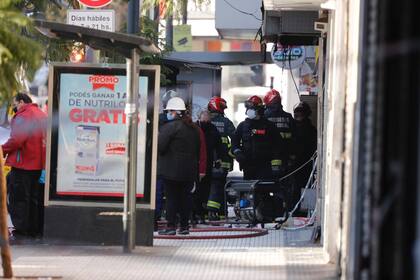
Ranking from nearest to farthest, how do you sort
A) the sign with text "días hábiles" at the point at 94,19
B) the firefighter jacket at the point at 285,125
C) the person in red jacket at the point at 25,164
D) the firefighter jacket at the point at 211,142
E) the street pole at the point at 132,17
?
the person in red jacket at the point at 25,164, the sign with text "días hábiles" at the point at 94,19, the street pole at the point at 132,17, the firefighter jacket at the point at 211,142, the firefighter jacket at the point at 285,125

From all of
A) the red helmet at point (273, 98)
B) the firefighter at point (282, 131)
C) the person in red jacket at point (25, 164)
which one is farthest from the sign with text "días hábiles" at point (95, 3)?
the red helmet at point (273, 98)

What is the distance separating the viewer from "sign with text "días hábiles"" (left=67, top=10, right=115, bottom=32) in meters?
12.5

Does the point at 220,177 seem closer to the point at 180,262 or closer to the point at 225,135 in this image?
the point at 225,135

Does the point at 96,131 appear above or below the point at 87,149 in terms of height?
above

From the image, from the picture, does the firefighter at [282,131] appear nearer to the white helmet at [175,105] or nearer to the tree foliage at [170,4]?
the tree foliage at [170,4]

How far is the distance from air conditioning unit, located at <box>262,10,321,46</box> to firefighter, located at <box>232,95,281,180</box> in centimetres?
135

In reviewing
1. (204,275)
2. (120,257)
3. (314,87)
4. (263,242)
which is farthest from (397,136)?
(314,87)

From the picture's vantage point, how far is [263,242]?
41.3 ft

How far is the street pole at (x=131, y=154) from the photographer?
1067 centimetres

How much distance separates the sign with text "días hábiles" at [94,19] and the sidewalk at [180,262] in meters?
2.91

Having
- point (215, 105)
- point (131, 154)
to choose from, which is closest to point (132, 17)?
point (215, 105)

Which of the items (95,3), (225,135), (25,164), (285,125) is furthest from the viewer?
(285,125)

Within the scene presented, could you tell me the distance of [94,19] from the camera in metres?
12.6

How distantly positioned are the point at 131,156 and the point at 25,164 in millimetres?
2140
